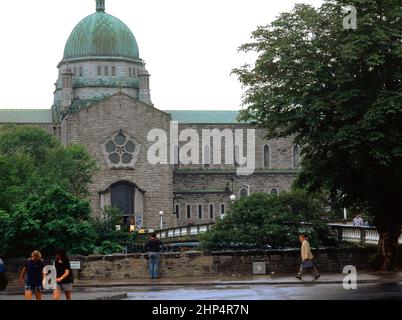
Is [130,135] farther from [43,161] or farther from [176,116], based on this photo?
[176,116]

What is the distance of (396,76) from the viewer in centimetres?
3800

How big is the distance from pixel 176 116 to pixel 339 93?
89.2 meters

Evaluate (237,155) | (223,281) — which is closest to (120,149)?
(237,155)

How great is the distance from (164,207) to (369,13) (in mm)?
68525

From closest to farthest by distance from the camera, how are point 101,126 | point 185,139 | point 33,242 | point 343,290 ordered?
1. point 343,290
2. point 33,242
3. point 101,126
4. point 185,139

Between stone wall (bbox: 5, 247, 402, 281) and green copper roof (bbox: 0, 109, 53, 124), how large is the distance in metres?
80.5

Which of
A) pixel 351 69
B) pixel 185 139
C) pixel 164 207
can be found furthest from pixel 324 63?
pixel 185 139

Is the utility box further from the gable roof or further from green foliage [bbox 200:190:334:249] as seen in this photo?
the gable roof

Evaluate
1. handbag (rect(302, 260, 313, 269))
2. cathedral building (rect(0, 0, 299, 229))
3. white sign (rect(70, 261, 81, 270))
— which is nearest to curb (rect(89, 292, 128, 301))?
handbag (rect(302, 260, 313, 269))

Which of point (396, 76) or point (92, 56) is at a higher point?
point (92, 56)

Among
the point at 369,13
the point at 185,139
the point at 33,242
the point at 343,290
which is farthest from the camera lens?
the point at 185,139

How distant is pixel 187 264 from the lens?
40.0m

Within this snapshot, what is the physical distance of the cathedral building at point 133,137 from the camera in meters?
105

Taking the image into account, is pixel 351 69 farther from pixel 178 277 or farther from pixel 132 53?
pixel 132 53
